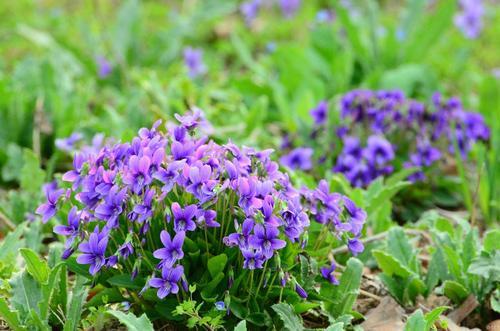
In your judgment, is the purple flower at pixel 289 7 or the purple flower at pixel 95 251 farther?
the purple flower at pixel 289 7

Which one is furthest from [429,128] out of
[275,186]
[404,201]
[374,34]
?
[275,186]

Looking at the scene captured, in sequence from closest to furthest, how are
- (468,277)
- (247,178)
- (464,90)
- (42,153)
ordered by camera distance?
(247,178) → (468,277) → (42,153) → (464,90)

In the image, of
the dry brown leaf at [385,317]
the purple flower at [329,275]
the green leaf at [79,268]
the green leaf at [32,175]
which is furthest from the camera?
the green leaf at [32,175]

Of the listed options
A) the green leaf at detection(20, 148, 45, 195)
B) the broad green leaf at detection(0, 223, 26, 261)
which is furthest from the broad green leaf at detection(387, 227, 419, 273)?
the green leaf at detection(20, 148, 45, 195)

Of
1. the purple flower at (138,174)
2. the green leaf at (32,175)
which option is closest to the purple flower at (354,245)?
the purple flower at (138,174)

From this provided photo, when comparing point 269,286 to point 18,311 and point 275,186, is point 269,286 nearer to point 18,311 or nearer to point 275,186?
point 275,186

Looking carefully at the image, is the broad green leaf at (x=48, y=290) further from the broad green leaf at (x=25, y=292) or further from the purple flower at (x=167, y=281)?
the purple flower at (x=167, y=281)

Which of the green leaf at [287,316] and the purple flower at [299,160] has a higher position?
Answer: the purple flower at [299,160]

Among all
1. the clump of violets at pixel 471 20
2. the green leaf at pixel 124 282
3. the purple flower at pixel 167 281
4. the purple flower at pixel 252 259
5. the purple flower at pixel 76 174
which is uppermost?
the clump of violets at pixel 471 20
